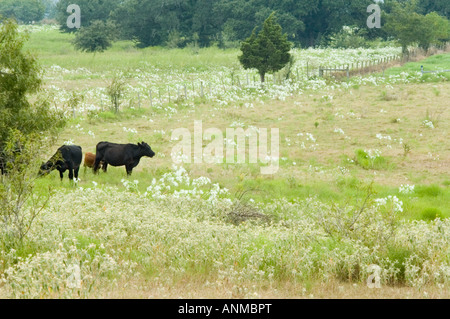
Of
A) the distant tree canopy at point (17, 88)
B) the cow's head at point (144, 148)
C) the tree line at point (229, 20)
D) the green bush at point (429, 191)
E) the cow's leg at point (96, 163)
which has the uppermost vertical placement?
the tree line at point (229, 20)

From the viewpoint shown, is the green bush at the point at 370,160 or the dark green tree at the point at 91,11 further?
the dark green tree at the point at 91,11

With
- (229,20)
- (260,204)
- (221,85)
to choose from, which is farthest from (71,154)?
(229,20)

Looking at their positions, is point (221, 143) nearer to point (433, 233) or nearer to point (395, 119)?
point (395, 119)

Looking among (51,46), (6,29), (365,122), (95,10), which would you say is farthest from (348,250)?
(95,10)

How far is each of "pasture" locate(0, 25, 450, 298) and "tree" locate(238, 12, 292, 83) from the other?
4.90ft

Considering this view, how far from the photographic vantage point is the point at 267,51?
4103 cm

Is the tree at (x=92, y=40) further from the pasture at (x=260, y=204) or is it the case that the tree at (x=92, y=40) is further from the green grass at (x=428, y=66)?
the green grass at (x=428, y=66)

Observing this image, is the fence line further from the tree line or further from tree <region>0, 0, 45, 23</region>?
tree <region>0, 0, 45, 23</region>

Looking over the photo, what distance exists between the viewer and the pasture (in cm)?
899

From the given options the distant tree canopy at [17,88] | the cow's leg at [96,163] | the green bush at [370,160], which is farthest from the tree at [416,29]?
the distant tree canopy at [17,88]

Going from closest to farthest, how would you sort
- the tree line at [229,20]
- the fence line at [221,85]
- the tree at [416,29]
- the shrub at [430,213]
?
the shrub at [430,213]
the fence line at [221,85]
the tree at [416,29]
the tree line at [229,20]

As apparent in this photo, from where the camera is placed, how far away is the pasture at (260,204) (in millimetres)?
8992

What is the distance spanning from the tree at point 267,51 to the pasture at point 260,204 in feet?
4.90

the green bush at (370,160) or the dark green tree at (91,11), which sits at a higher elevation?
the dark green tree at (91,11)
